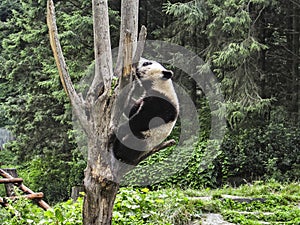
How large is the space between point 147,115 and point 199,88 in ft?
28.4

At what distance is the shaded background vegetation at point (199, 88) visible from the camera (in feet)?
30.1

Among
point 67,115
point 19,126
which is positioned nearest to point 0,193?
point 19,126

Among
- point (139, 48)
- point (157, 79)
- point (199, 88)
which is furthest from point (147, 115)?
point (199, 88)

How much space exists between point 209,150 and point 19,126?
223 inches

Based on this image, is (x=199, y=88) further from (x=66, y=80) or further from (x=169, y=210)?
(x=66, y=80)

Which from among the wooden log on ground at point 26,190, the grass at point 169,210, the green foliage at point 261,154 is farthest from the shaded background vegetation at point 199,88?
the wooden log on ground at point 26,190

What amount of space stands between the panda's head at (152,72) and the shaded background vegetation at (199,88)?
5.98 m

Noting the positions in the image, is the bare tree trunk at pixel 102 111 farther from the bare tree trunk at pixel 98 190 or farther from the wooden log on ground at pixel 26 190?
the wooden log on ground at pixel 26 190

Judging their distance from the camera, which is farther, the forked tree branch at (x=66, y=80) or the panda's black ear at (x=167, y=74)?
the forked tree branch at (x=66, y=80)

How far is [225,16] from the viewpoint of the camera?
31.3 ft

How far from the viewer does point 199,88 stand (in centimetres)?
1165

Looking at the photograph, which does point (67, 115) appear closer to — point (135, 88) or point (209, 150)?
point (209, 150)

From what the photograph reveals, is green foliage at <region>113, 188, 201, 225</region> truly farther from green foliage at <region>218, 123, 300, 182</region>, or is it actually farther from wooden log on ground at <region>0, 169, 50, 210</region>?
green foliage at <region>218, 123, 300, 182</region>

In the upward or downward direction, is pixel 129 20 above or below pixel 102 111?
above
